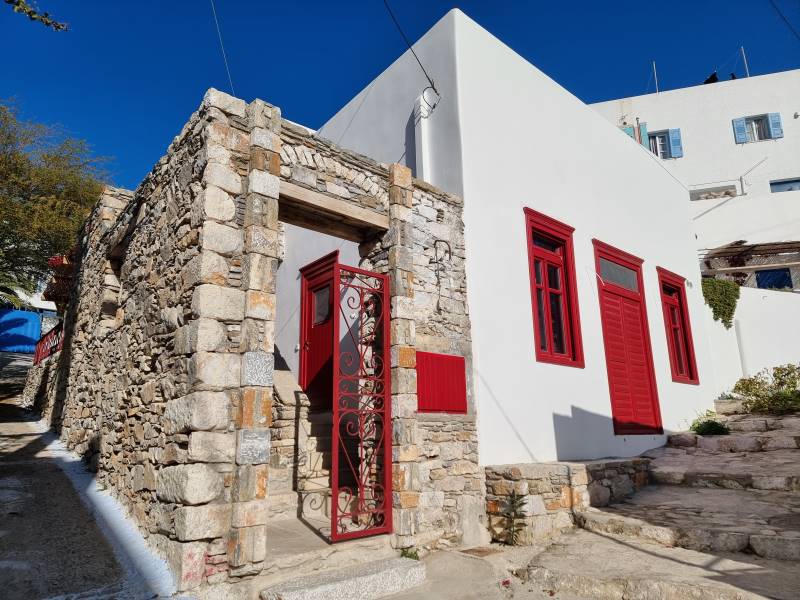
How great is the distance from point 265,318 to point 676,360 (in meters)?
9.01

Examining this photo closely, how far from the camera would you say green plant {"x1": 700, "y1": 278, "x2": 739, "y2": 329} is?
1275 centimetres

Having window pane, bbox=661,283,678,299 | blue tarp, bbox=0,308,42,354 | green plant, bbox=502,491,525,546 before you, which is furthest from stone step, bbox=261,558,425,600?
blue tarp, bbox=0,308,42,354

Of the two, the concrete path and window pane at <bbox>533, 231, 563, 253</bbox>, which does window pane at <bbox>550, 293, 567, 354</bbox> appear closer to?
window pane at <bbox>533, 231, 563, 253</bbox>

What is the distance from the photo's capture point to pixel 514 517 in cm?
582

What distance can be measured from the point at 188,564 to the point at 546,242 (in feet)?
20.5

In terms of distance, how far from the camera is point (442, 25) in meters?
7.37

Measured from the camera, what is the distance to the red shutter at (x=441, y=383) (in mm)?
5891

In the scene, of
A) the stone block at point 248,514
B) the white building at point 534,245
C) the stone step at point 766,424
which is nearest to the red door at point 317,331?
the white building at point 534,245

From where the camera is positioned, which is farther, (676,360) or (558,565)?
(676,360)

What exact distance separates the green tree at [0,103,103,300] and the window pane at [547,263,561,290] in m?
11.2

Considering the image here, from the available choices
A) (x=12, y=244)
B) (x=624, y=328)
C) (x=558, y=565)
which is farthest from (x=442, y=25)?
(x=12, y=244)

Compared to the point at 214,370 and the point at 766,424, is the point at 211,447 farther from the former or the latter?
the point at 766,424

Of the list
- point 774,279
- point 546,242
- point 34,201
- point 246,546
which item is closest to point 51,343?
point 34,201

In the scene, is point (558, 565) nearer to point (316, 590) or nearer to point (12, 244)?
point (316, 590)
